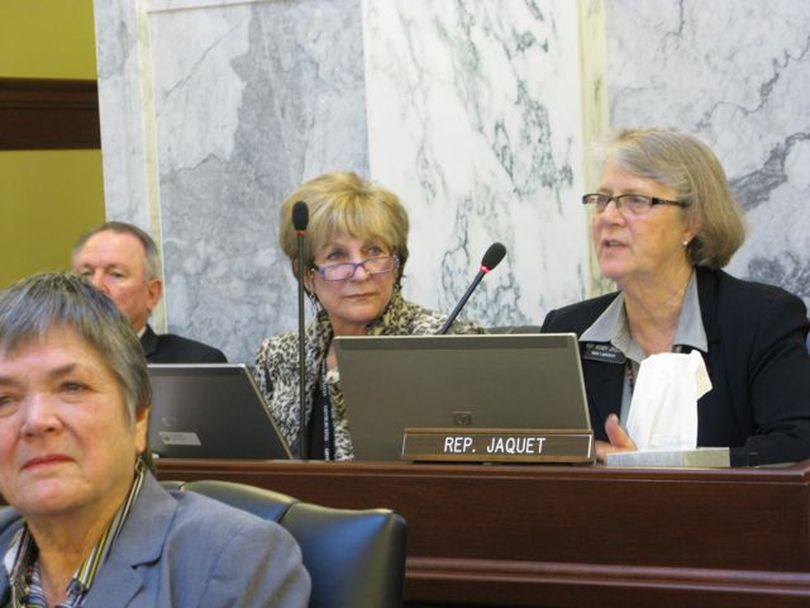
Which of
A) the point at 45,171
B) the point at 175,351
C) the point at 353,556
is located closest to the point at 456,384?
the point at 353,556

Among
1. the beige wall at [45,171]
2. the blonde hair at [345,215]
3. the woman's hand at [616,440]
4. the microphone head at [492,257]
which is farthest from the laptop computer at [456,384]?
→ the beige wall at [45,171]

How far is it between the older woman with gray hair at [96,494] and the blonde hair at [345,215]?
6.07 feet

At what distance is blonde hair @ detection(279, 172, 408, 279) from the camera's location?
4.11 m

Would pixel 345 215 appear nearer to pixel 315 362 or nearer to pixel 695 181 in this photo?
pixel 315 362

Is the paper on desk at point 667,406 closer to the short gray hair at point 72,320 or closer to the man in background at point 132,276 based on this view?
the short gray hair at point 72,320

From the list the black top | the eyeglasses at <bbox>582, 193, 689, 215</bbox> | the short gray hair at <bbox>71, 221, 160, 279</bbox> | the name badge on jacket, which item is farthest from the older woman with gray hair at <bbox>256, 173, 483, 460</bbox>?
the short gray hair at <bbox>71, 221, 160, 279</bbox>

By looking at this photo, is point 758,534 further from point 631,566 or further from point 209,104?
point 209,104

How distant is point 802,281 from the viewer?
494 cm

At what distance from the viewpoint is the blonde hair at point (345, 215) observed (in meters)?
4.11

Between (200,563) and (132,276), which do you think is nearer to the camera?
(200,563)

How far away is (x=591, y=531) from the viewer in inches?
112

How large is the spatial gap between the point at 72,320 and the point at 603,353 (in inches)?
70.9

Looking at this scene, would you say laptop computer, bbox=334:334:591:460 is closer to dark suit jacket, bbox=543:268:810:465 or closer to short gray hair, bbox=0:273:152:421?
dark suit jacket, bbox=543:268:810:465

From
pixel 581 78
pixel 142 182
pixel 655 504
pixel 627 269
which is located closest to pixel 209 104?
pixel 142 182
